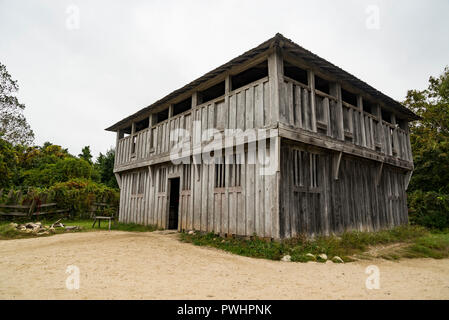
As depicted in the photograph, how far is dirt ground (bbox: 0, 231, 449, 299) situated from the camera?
373cm

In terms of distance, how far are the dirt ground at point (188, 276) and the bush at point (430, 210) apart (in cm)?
819

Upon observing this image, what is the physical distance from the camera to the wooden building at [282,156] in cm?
773

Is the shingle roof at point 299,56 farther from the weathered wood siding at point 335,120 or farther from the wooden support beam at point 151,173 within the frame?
the wooden support beam at point 151,173

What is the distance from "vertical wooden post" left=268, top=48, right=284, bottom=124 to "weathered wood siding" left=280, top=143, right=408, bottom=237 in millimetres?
1084

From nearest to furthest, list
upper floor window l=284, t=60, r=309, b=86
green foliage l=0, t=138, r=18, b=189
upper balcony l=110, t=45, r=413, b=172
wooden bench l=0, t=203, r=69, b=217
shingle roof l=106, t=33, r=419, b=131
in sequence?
shingle roof l=106, t=33, r=419, b=131
upper balcony l=110, t=45, r=413, b=172
upper floor window l=284, t=60, r=309, b=86
wooden bench l=0, t=203, r=69, b=217
green foliage l=0, t=138, r=18, b=189

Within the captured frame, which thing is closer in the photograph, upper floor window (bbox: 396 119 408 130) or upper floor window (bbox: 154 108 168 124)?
upper floor window (bbox: 154 108 168 124)

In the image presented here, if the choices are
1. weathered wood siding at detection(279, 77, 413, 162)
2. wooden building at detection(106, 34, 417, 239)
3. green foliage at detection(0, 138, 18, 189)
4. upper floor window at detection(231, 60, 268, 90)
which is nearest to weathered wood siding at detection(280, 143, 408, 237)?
wooden building at detection(106, 34, 417, 239)

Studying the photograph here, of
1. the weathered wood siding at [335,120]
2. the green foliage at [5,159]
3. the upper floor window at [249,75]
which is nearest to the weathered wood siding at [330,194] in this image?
the weathered wood siding at [335,120]

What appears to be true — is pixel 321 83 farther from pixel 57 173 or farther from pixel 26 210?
pixel 57 173

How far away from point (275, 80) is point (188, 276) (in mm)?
5512

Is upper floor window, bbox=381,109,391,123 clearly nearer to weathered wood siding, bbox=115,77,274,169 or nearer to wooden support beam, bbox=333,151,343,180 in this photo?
wooden support beam, bbox=333,151,343,180

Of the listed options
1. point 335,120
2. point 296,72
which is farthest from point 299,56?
point 335,120

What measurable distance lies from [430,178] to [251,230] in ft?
48.8

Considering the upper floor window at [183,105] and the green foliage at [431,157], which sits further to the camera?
the green foliage at [431,157]
